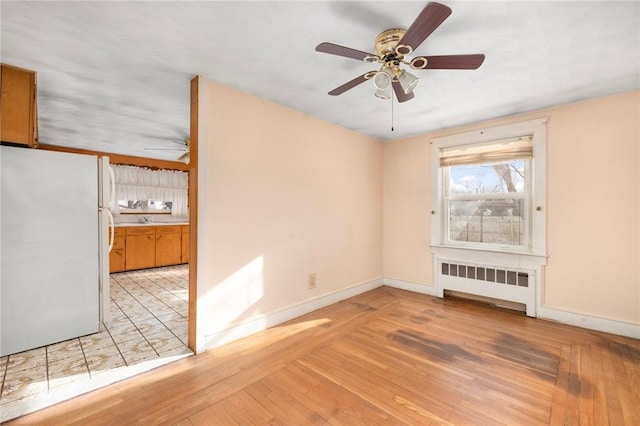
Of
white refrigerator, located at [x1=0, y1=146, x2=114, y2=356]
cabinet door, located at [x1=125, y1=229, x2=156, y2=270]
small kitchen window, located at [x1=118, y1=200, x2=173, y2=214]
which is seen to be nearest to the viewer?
white refrigerator, located at [x1=0, y1=146, x2=114, y2=356]

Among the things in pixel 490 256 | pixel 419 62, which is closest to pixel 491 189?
pixel 490 256

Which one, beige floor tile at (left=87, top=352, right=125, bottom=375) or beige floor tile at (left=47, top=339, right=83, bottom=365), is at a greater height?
beige floor tile at (left=47, top=339, right=83, bottom=365)

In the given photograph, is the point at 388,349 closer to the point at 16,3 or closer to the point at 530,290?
the point at 530,290

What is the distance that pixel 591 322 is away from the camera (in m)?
2.91

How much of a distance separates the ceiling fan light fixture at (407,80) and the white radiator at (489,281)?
8.93 feet

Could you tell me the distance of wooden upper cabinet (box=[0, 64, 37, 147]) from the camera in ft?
7.22

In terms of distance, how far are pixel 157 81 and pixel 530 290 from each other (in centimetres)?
452

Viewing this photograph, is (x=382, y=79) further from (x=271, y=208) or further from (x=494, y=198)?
(x=494, y=198)

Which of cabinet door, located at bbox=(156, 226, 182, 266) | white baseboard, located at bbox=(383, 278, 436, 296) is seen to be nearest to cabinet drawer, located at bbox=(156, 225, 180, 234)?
cabinet door, located at bbox=(156, 226, 182, 266)

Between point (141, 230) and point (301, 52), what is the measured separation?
5.03 metres

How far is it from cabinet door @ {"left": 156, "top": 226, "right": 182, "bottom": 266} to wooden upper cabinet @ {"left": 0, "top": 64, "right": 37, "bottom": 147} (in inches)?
144

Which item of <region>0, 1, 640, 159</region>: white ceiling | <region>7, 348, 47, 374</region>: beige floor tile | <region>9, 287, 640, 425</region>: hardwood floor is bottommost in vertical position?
<region>9, 287, 640, 425</region>: hardwood floor

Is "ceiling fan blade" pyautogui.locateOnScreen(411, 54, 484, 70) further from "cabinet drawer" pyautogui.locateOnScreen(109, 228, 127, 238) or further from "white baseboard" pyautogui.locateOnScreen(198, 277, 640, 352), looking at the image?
"cabinet drawer" pyautogui.locateOnScreen(109, 228, 127, 238)

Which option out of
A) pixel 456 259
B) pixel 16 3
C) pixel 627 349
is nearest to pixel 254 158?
pixel 16 3
